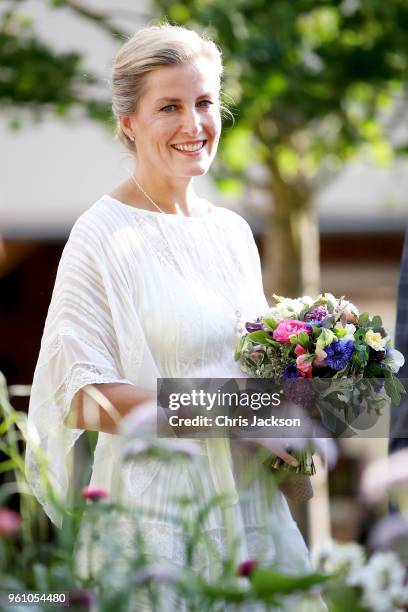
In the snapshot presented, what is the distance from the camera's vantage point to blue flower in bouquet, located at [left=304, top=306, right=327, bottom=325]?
3026 millimetres

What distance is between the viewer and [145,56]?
310 cm

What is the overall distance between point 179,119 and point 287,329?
1.98 feet

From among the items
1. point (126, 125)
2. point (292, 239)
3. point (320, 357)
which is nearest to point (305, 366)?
point (320, 357)

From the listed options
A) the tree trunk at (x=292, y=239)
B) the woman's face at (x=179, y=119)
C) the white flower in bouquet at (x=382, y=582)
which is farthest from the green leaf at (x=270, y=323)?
the tree trunk at (x=292, y=239)

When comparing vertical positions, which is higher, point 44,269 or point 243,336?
point 44,269

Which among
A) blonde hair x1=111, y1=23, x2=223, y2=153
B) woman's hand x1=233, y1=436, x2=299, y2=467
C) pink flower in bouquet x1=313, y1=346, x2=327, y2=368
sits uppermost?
blonde hair x1=111, y1=23, x2=223, y2=153

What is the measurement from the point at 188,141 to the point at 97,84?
3989 mm

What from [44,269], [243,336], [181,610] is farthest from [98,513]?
[44,269]

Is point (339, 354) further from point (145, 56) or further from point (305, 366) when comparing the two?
point (145, 56)

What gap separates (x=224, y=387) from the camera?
9.37 ft

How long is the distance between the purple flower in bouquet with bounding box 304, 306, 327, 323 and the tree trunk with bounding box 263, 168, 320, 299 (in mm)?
4377

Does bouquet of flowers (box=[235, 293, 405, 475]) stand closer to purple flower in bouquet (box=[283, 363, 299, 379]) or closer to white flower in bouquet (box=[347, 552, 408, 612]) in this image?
purple flower in bouquet (box=[283, 363, 299, 379])

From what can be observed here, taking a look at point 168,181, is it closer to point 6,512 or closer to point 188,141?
point 188,141

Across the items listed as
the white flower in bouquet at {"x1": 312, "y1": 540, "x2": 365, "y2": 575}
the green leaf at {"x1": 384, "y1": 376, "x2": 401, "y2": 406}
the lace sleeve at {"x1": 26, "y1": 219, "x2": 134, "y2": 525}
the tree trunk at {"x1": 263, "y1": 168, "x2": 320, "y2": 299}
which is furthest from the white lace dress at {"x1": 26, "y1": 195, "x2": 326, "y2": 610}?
the tree trunk at {"x1": 263, "y1": 168, "x2": 320, "y2": 299}
